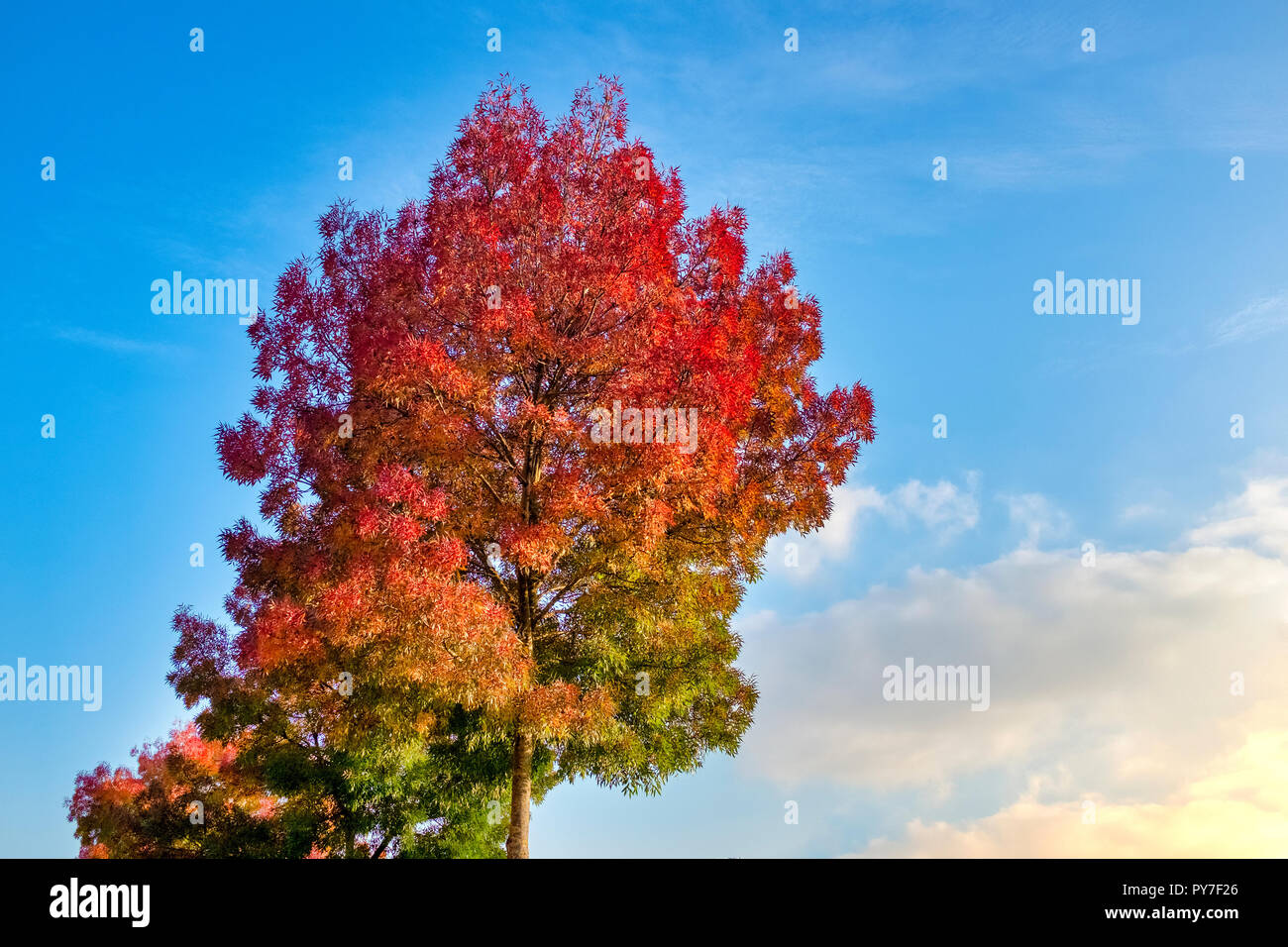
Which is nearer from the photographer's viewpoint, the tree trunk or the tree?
the tree

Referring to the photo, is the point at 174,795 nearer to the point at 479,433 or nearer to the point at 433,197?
the point at 479,433

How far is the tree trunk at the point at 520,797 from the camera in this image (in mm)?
16297

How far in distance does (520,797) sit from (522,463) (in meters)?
5.62

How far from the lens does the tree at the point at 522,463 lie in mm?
14898

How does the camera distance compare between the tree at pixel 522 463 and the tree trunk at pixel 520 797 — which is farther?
the tree trunk at pixel 520 797

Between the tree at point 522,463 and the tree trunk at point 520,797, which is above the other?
the tree at point 522,463

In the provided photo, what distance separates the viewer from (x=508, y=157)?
16062 mm

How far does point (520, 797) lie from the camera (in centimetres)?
1686

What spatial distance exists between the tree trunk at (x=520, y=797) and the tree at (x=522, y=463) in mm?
51

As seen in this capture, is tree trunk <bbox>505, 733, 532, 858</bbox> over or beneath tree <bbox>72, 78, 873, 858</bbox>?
beneath

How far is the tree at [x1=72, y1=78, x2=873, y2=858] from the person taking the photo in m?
14.9

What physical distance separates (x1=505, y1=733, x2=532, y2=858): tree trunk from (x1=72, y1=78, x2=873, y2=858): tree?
A: 5 cm
